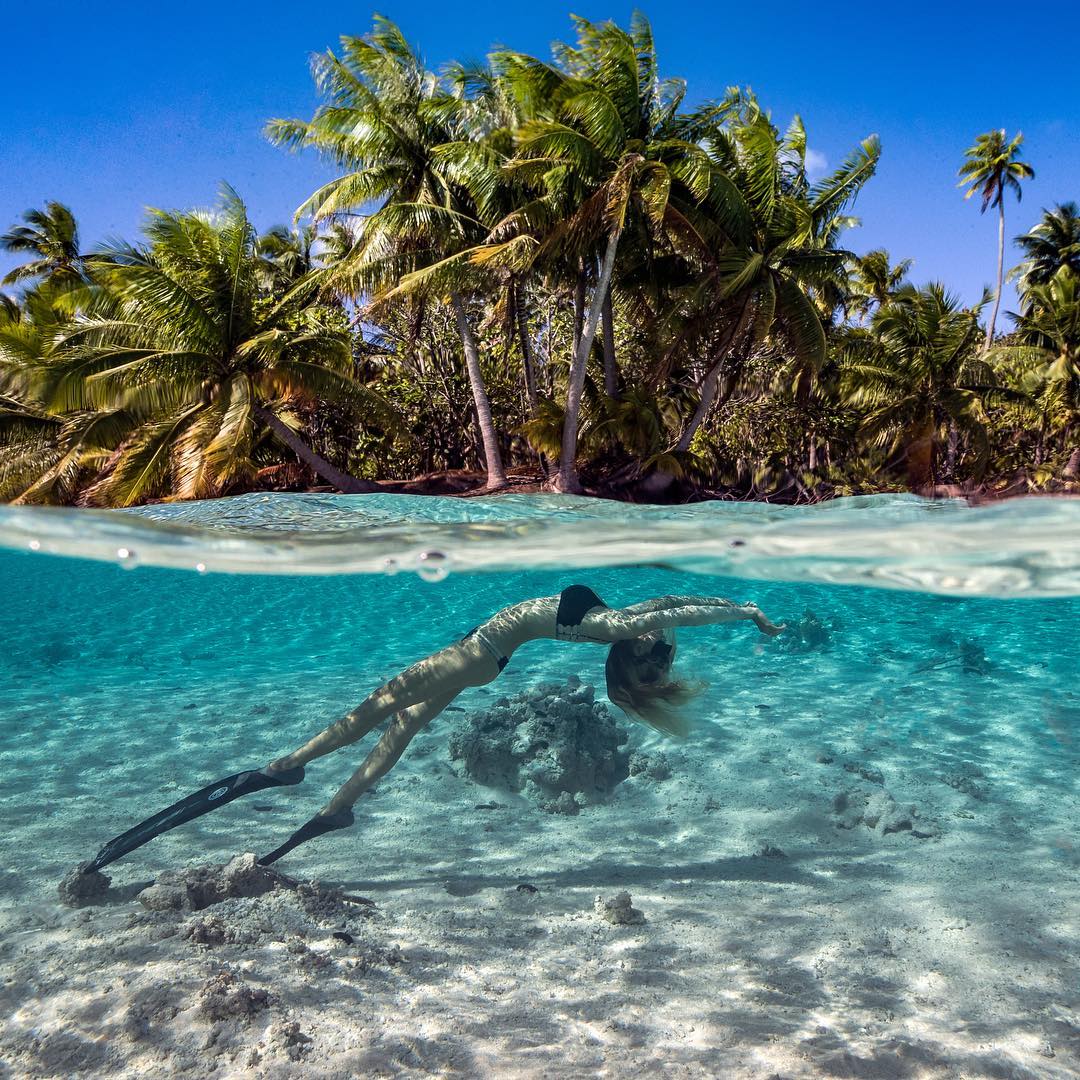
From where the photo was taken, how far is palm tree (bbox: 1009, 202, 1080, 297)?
1897 inches

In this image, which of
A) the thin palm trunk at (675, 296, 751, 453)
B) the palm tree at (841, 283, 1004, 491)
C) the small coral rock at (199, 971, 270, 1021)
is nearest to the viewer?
the small coral rock at (199, 971, 270, 1021)

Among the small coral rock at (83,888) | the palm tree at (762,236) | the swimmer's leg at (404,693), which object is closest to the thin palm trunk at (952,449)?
the palm tree at (762,236)

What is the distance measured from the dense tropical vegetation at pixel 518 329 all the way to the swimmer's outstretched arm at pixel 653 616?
1282 centimetres

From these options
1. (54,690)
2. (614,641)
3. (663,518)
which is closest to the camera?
(614,641)

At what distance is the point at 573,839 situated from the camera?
792 cm

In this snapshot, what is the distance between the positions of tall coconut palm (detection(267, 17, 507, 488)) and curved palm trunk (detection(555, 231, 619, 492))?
2602 mm

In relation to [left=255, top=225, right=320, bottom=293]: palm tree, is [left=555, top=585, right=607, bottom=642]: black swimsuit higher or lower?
lower

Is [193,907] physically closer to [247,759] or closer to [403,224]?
[247,759]

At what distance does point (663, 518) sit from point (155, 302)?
603 inches

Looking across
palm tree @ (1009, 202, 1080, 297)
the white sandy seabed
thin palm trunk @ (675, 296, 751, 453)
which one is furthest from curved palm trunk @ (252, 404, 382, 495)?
palm tree @ (1009, 202, 1080, 297)

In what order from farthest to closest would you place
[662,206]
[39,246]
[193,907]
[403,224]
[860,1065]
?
[39,246] < [403,224] < [662,206] < [193,907] < [860,1065]

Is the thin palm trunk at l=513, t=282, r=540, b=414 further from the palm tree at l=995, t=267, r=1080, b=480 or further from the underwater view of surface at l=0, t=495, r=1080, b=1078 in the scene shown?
the palm tree at l=995, t=267, r=1080, b=480

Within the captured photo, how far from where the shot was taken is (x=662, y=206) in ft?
63.9

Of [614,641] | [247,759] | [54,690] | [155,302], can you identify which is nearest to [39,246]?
[155,302]
